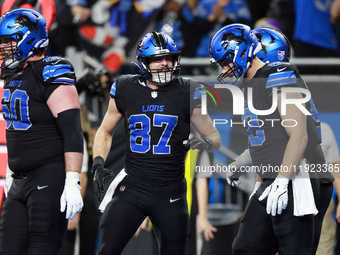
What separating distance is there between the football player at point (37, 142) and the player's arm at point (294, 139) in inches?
51.1

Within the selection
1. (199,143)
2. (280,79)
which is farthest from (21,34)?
(280,79)

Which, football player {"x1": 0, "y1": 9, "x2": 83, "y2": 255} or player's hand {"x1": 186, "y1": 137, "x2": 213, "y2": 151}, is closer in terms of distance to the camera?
A: football player {"x1": 0, "y1": 9, "x2": 83, "y2": 255}

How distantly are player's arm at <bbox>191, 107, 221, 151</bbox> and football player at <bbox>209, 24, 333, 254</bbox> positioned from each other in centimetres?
27

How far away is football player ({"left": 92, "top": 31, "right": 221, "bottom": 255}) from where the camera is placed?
14.8 feet

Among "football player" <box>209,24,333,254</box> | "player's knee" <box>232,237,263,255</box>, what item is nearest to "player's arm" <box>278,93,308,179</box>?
"football player" <box>209,24,333,254</box>

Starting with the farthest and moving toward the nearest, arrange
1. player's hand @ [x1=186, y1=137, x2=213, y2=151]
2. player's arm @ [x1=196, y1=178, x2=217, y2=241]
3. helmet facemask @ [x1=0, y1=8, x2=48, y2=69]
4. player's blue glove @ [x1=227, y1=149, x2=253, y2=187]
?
player's arm @ [x1=196, y1=178, x2=217, y2=241] → player's blue glove @ [x1=227, y1=149, x2=253, y2=187] → player's hand @ [x1=186, y1=137, x2=213, y2=151] → helmet facemask @ [x1=0, y1=8, x2=48, y2=69]

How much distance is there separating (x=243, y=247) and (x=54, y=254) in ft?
4.00

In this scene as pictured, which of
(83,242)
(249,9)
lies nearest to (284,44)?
(83,242)

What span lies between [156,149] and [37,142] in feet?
2.62

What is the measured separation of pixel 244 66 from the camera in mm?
4453

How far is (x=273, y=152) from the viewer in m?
4.40

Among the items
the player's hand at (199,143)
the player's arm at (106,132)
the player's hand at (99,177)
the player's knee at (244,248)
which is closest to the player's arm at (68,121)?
the player's hand at (99,177)

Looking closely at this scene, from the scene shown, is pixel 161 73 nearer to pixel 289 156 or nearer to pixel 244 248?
pixel 289 156

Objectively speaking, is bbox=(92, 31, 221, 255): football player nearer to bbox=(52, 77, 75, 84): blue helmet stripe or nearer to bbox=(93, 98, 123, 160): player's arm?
bbox=(93, 98, 123, 160): player's arm
